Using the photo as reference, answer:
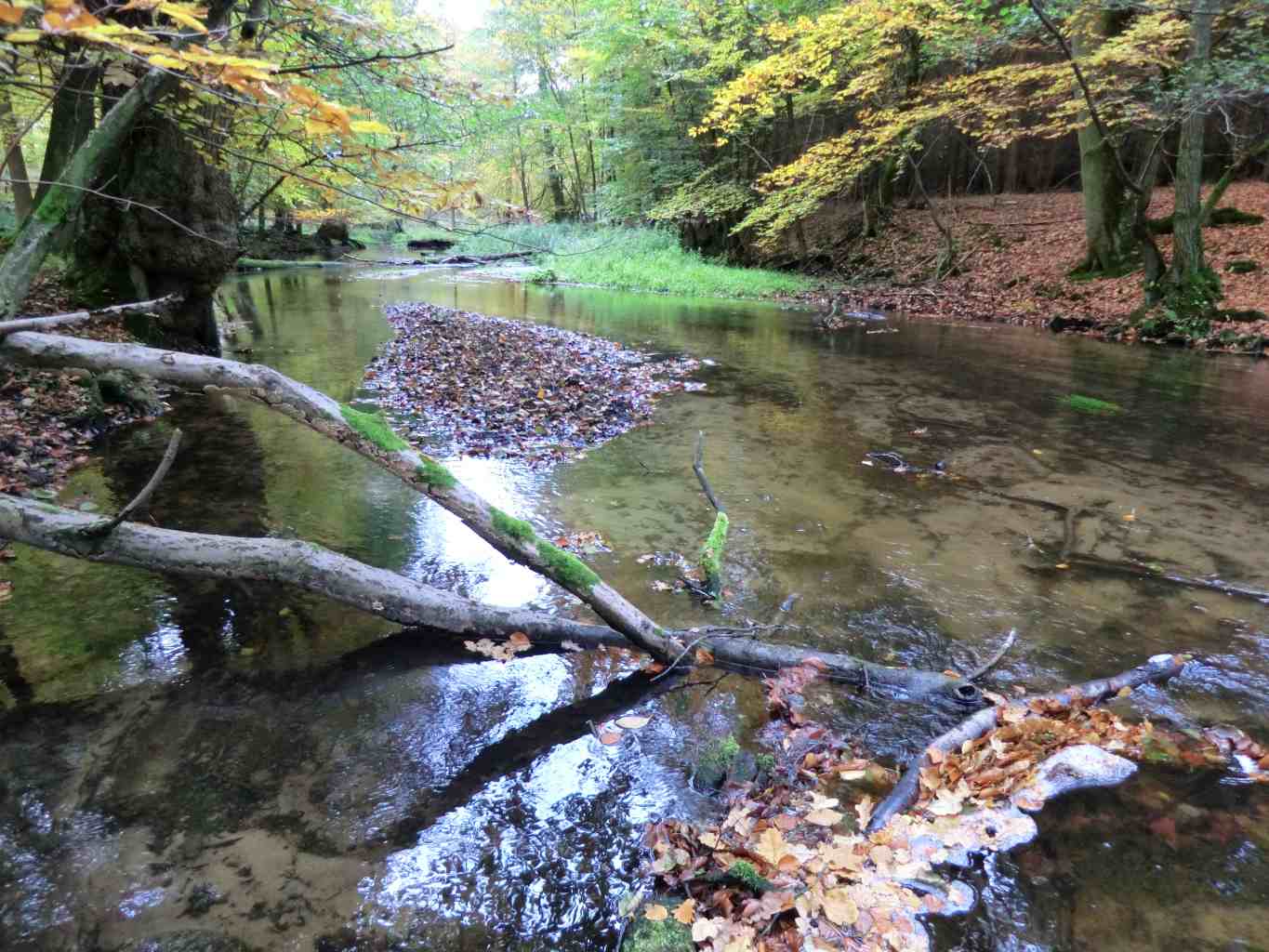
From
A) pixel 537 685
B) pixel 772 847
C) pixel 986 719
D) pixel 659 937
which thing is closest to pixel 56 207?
pixel 537 685

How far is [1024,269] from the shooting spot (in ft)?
63.9

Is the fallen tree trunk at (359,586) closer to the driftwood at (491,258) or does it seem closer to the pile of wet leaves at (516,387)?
the driftwood at (491,258)

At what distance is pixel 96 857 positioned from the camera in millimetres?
2557

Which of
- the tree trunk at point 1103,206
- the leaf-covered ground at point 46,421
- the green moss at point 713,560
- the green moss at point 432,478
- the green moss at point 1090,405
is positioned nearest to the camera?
the green moss at point 432,478

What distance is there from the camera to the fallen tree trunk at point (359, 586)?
11.8 ft

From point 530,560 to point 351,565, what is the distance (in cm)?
110

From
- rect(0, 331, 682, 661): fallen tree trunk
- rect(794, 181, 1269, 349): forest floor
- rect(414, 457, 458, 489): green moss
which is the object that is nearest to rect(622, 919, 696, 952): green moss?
rect(0, 331, 682, 661): fallen tree trunk

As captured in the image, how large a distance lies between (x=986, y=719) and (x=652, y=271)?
25.2m

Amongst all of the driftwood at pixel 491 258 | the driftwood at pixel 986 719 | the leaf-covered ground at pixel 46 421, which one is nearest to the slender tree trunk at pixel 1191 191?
the driftwood at pixel 491 258

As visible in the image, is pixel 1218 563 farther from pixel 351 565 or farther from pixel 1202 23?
pixel 1202 23

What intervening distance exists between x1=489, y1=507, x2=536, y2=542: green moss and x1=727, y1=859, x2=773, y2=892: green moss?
1.87 meters

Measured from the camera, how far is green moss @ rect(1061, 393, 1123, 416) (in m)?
9.30

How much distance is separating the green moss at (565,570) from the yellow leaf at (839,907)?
1.82 m

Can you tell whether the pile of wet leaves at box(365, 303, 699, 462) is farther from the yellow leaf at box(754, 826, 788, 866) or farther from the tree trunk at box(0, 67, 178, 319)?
the yellow leaf at box(754, 826, 788, 866)
